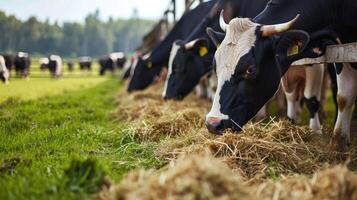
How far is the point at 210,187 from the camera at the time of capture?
199 cm

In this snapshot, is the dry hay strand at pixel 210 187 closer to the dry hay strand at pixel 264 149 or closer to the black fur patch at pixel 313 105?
the dry hay strand at pixel 264 149

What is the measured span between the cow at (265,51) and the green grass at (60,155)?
906 millimetres

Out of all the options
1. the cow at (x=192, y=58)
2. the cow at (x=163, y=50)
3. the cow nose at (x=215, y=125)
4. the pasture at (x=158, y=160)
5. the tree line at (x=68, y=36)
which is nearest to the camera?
the pasture at (x=158, y=160)

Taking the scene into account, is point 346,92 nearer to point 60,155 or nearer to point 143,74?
point 60,155

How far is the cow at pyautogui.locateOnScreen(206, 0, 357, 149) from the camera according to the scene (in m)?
3.78

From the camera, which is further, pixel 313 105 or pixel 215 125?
pixel 313 105

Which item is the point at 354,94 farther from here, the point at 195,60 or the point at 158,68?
the point at 158,68

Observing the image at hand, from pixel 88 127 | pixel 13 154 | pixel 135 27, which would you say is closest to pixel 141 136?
pixel 88 127

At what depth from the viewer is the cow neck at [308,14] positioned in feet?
13.8

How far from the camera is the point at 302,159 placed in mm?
3338

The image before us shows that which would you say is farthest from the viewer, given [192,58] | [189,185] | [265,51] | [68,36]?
[68,36]

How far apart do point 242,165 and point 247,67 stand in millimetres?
1024

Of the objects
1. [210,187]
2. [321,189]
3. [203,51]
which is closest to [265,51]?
[321,189]

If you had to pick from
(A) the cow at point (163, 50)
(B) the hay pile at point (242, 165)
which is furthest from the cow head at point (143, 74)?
(B) the hay pile at point (242, 165)
